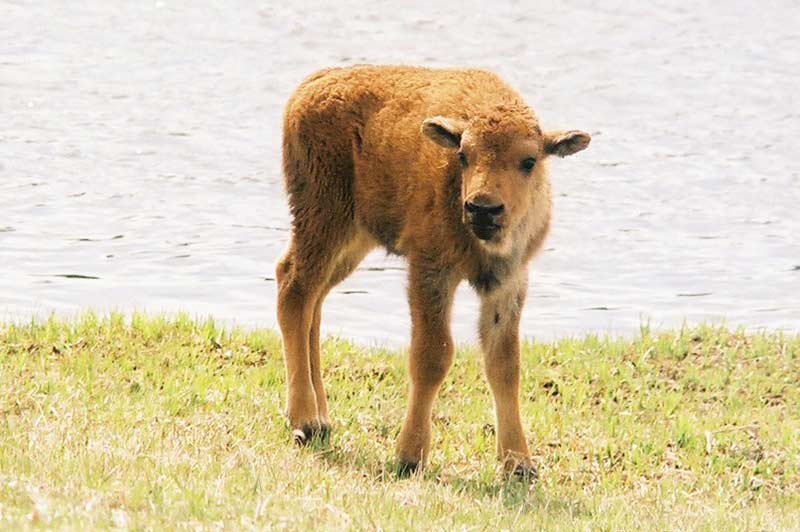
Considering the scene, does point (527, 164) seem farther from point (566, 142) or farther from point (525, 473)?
point (525, 473)

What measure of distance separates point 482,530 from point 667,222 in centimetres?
1216

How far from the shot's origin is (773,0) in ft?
95.3

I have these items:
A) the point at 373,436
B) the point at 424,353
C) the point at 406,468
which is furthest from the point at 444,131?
the point at 373,436

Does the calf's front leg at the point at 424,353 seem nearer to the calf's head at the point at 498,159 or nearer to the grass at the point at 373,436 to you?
the grass at the point at 373,436

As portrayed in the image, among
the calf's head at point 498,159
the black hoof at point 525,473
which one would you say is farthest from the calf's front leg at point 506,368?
the calf's head at point 498,159

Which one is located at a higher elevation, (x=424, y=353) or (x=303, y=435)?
(x=424, y=353)

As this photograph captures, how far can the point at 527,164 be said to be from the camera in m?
9.64

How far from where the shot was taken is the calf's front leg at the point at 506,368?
10234mm

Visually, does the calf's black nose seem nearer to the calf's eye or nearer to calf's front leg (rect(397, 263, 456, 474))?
the calf's eye

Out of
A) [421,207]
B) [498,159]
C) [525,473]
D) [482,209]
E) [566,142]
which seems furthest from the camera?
[525,473]

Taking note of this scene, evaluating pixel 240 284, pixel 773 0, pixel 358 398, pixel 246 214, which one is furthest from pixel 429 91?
pixel 773 0

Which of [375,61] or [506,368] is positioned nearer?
[506,368]

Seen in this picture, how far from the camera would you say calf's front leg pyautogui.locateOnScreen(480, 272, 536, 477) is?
10234mm

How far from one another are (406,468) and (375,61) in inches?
633
